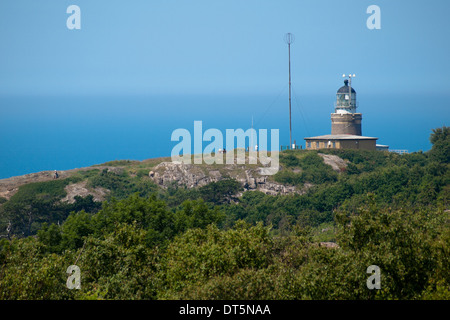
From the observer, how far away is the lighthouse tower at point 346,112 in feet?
289

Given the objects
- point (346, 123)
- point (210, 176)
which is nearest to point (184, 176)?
point (210, 176)

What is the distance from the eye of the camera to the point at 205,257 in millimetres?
32094

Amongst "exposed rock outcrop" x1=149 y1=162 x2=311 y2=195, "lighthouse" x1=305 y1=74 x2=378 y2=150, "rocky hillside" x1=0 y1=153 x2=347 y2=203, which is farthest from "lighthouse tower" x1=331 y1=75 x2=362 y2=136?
"exposed rock outcrop" x1=149 y1=162 x2=311 y2=195

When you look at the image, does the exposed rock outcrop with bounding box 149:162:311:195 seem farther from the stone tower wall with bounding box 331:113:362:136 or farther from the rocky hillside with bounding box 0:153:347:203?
the stone tower wall with bounding box 331:113:362:136

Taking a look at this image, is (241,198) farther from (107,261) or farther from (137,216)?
(107,261)

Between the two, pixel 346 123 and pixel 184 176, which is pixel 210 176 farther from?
pixel 346 123

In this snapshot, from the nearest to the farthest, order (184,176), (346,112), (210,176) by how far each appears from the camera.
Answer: (210,176), (184,176), (346,112)

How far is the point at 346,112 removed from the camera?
88.1m

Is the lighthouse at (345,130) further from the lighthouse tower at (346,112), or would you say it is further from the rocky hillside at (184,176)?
the rocky hillside at (184,176)

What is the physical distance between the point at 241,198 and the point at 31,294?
46759 millimetres

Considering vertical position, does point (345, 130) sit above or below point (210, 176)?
above

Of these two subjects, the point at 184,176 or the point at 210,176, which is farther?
the point at 184,176

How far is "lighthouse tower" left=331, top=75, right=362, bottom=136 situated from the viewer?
88.2m

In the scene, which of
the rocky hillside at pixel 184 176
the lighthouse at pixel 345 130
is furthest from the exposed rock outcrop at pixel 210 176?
the lighthouse at pixel 345 130
